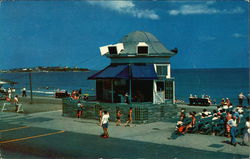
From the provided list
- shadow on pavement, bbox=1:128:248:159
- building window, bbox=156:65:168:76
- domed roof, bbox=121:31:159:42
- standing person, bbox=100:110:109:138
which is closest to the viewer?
shadow on pavement, bbox=1:128:248:159

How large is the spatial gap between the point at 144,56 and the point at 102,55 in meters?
3.90

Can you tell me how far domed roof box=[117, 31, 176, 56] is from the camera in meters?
25.1

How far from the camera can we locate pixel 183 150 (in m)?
14.1

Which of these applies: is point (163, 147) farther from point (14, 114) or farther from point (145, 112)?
point (14, 114)

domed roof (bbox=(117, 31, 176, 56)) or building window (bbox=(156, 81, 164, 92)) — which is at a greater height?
domed roof (bbox=(117, 31, 176, 56))

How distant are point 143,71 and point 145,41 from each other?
3530 mm

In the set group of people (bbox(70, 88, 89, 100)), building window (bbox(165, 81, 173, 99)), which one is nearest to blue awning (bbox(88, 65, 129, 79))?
building window (bbox(165, 81, 173, 99))

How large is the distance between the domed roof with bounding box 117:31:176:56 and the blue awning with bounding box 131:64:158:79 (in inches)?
44.4

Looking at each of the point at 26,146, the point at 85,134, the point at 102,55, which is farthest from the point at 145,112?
the point at 26,146

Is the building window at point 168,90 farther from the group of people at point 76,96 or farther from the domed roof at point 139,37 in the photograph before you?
the group of people at point 76,96

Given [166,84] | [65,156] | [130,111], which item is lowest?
[65,156]

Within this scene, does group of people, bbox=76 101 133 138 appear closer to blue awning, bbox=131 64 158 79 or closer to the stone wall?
the stone wall

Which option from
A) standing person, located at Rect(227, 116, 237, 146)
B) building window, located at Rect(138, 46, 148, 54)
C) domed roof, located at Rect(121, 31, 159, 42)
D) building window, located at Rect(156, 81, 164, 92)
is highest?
domed roof, located at Rect(121, 31, 159, 42)

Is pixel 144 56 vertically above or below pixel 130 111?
above
